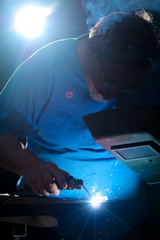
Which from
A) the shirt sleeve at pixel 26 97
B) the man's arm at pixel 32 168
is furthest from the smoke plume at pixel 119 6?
the man's arm at pixel 32 168

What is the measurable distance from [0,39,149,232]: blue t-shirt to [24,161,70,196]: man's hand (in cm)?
29

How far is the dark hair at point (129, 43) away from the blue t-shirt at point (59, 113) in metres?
0.23

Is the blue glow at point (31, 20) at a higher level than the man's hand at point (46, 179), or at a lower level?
A: higher

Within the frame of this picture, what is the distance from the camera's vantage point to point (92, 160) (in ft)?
4.43

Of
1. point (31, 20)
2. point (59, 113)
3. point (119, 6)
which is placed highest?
point (31, 20)

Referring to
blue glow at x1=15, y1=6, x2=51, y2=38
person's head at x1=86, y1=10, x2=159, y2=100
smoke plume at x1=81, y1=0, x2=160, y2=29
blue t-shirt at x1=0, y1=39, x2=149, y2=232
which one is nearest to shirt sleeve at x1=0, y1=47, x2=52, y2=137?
blue t-shirt at x1=0, y1=39, x2=149, y2=232

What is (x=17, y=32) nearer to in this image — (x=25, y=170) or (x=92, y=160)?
(x=92, y=160)

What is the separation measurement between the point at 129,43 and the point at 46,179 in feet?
2.22

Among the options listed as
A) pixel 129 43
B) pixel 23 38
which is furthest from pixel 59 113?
pixel 23 38

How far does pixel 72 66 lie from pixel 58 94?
18 centimetres

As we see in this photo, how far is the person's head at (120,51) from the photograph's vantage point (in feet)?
3.24

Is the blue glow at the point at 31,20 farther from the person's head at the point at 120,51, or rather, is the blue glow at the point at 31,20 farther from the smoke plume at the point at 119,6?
the person's head at the point at 120,51

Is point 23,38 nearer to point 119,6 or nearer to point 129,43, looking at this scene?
point 119,6

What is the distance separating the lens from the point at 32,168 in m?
0.92
